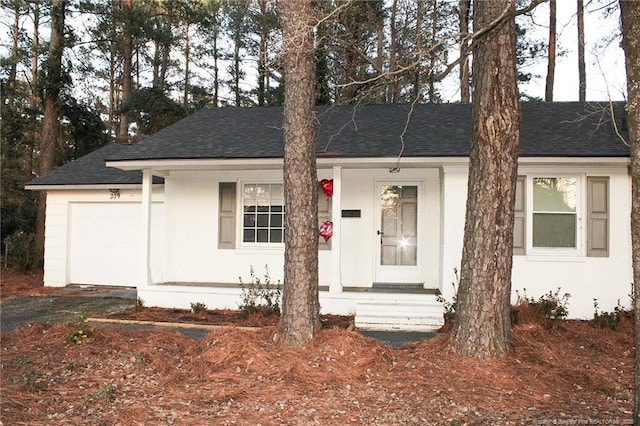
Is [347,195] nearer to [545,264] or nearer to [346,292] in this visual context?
[346,292]

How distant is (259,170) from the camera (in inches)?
382

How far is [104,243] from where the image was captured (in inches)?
448

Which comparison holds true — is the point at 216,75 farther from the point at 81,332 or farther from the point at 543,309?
the point at 543,309

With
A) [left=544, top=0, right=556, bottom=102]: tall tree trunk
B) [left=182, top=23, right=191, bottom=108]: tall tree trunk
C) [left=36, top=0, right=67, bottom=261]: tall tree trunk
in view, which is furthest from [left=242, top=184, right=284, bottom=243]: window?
[left=182, top=23, right=191, bottom=108]: tall tree trunk

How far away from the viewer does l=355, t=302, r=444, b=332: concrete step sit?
288 inches

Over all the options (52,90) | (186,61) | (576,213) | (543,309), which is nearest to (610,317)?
(543,309)

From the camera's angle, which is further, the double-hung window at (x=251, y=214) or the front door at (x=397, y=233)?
the double-hung window at (x=251, y=214)

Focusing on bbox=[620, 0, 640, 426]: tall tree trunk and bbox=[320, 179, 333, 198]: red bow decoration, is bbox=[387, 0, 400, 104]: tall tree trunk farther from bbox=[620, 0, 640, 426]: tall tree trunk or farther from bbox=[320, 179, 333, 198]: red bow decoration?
bbox=[620, 0, 640, 426]: tall tree trunk

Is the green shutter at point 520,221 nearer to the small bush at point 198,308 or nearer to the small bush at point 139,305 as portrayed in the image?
the small bush at point 198,308

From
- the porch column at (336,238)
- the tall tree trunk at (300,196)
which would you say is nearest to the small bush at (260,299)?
the porch column at (336,238)

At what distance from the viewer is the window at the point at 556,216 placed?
26.9ft

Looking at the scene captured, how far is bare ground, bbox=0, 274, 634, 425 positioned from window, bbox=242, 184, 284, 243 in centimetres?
387

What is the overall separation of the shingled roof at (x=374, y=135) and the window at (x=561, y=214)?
66 cm

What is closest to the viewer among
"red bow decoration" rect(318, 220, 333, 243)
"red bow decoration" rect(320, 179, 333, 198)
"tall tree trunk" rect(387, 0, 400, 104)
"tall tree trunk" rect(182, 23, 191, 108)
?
"red bow decoration" rect(318, 220, 333, 243)
